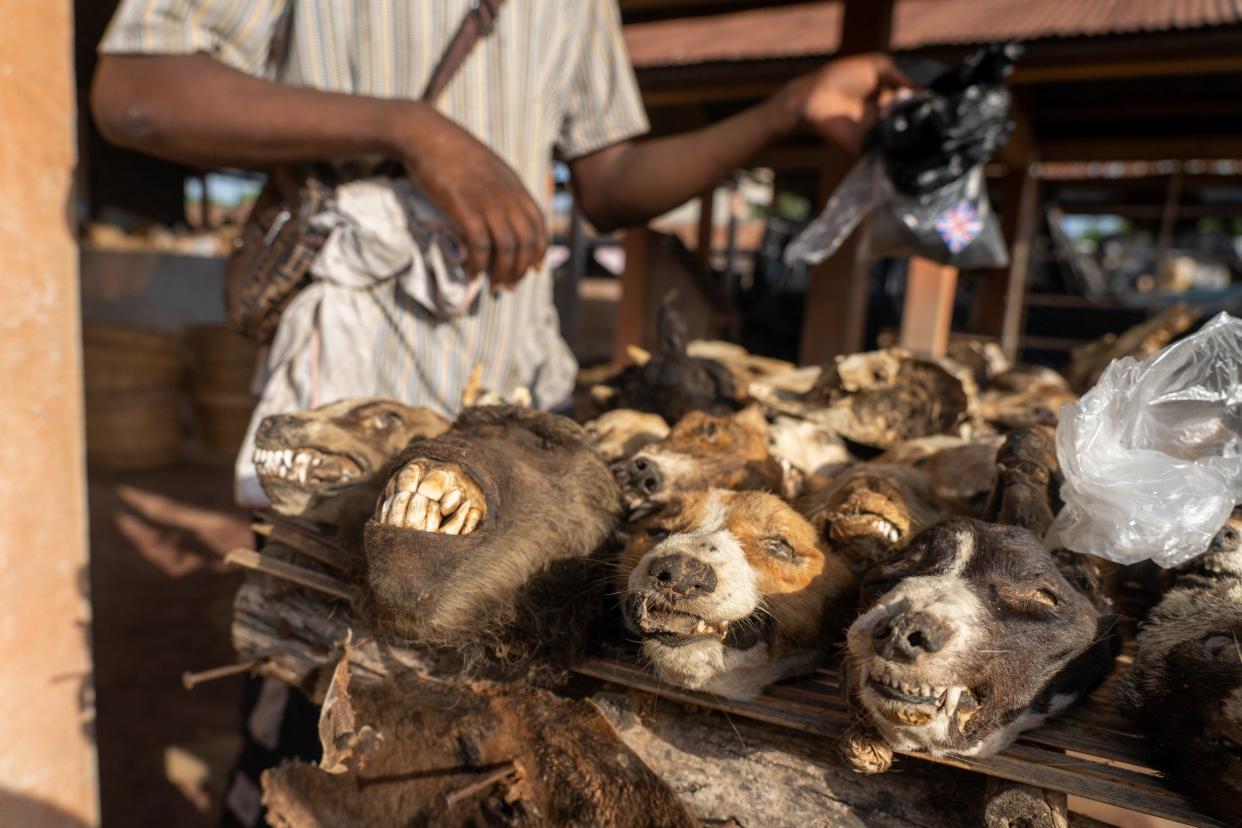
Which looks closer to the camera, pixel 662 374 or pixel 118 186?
pixel 662 374

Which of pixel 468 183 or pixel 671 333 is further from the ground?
pixel 468 183

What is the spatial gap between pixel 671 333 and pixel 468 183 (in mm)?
646

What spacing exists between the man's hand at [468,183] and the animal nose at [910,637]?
132 cm

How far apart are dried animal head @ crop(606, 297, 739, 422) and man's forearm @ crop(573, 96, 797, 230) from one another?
0.57m

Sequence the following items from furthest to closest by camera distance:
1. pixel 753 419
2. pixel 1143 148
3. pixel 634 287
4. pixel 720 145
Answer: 1. pixel 1143 148
2. pixel 634 287
3. pixel 720 145
4. pixel 753 419

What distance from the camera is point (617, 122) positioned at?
2703mm

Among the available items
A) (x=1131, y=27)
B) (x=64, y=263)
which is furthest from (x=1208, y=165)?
(x=64, y=263)

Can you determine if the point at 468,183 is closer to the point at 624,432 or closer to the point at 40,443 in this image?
the point at 624,432

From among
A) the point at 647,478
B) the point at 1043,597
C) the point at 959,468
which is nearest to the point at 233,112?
the point at 647,478

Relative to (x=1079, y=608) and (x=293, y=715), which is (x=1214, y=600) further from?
(x=293, y=715)

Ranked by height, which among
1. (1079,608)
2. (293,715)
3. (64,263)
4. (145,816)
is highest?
(64,263)

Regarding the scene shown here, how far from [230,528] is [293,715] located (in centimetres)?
488

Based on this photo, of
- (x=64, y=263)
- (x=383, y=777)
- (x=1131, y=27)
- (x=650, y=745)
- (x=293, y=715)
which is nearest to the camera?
(x=650, y=745)

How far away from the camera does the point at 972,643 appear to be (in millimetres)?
1034
